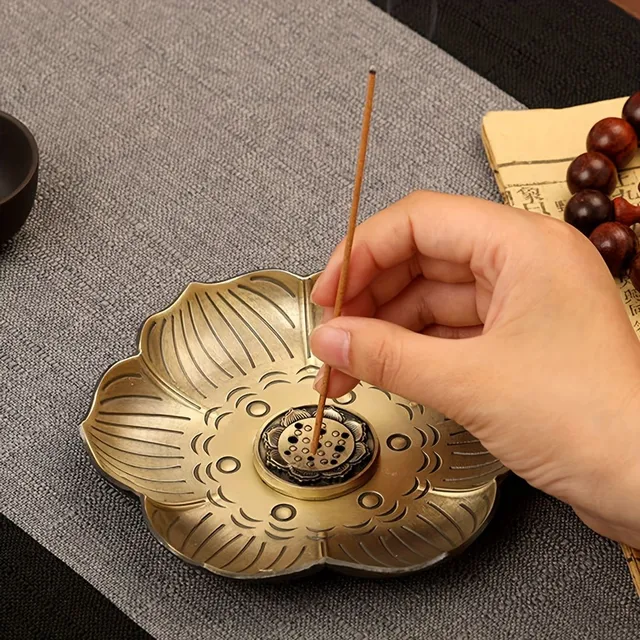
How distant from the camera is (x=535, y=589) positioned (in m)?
0.73

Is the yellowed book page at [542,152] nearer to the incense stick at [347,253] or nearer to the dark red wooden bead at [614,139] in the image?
the dark red wooden bead at [614,139]

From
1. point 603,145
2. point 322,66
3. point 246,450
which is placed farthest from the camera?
point 322,66

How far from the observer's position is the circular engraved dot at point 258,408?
2.55 ft

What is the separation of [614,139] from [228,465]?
0.51 m

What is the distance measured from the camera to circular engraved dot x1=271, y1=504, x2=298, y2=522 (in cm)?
71

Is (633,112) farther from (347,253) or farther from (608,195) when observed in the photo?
(347,253)

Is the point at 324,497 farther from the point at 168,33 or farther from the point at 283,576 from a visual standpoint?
the point at 168,33

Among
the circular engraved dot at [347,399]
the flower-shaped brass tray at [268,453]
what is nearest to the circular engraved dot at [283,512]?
the flower-shaped brass tray at [268,453]

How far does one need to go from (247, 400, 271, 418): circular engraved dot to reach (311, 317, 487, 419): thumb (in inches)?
5.0

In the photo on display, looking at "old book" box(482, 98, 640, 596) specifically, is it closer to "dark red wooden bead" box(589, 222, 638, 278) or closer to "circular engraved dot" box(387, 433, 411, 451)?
"dark red wooden bead" box(589, 222, 638, 278)

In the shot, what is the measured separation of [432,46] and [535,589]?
2.18 ft

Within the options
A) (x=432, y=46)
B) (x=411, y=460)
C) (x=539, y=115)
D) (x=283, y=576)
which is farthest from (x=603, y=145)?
(x=283, y=576)

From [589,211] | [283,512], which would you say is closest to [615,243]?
[589,211]

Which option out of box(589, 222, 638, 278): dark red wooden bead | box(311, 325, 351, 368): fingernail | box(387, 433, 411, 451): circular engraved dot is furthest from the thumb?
box(589, 222, 638, 278): dark red wooden bead
